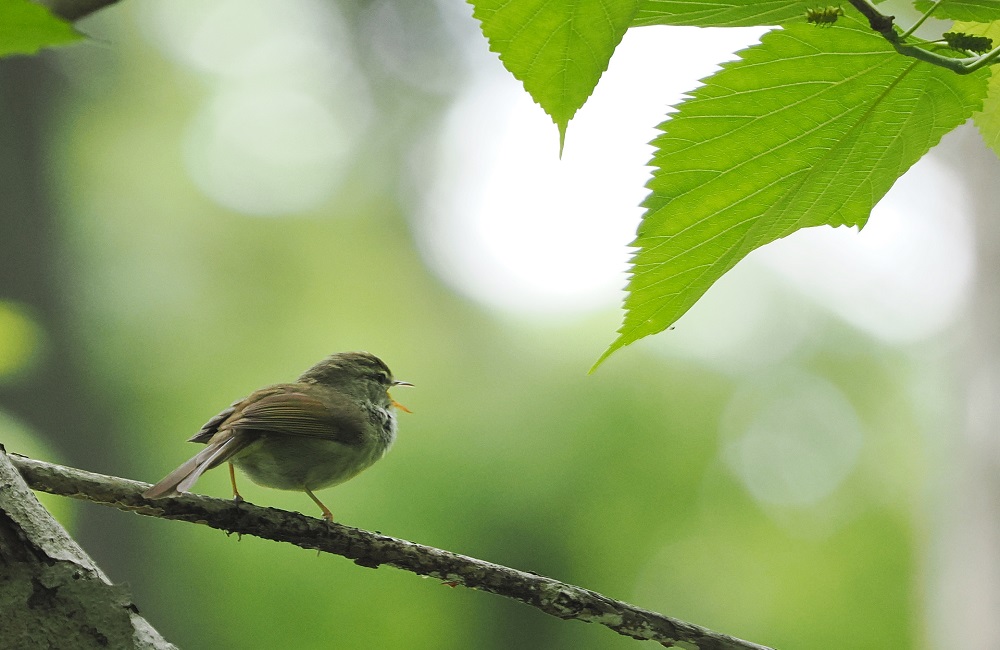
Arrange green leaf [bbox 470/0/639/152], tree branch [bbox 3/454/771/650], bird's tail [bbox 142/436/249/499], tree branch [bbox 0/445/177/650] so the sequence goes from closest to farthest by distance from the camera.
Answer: green leaf [bbox 470/0/639/152]
tree branch [bbox 0/445/177/650]
tree branch [bbox 3/454/771/650]
bird's tail [bbox 142/436/249/499]

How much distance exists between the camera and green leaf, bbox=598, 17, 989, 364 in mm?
729

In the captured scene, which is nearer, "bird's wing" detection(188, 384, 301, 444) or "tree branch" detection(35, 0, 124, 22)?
"tree branch" detection(35, 0, 124, 22)

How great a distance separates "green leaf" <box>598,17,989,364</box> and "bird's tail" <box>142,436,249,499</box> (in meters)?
0.60

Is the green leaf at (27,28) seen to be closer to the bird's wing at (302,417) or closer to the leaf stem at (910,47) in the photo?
the leaf stem at (910,47)

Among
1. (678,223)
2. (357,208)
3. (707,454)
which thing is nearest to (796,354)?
(707,454)

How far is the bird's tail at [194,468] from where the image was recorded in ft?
3.44

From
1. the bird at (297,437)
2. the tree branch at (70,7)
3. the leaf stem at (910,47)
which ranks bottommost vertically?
the bird at (297,437)

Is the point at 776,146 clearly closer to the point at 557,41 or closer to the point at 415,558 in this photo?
the point at 557,41

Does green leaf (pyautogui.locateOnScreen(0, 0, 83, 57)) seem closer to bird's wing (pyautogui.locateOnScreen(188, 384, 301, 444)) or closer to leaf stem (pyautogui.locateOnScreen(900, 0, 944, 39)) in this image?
leaf stem (pyautogui.locateOnScreen(900, 0, 944, 39))

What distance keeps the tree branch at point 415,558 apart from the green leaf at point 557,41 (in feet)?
1.91

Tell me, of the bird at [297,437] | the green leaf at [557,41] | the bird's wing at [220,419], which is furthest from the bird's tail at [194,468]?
the green leaf at [557,41]

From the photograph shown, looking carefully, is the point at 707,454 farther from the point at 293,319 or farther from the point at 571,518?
the point at 293,319

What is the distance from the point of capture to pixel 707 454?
7.56m

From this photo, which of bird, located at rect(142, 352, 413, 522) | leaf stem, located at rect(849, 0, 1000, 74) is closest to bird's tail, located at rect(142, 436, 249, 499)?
bird, located at rect(142, 352, 413, 522)
